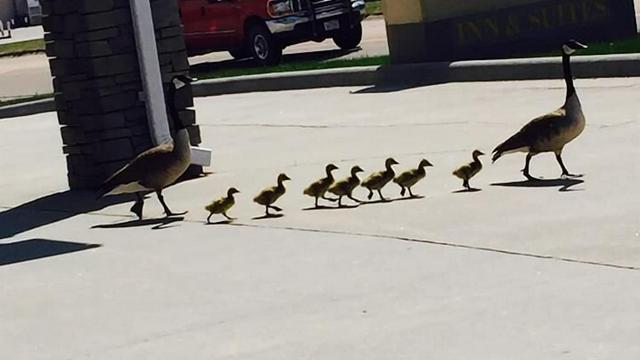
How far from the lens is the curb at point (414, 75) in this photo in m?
17.3

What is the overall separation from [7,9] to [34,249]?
45849mm

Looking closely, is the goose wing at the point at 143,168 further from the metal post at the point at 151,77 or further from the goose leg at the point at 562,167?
the goose leg at the point at 562,167

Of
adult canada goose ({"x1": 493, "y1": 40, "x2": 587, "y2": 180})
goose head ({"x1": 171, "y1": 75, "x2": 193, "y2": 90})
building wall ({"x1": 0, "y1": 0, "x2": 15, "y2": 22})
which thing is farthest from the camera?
building wall ({"x1": 0, "y1": 0, "x2": 15, "y2": 22})

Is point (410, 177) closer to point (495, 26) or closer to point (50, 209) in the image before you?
point (50, 209)

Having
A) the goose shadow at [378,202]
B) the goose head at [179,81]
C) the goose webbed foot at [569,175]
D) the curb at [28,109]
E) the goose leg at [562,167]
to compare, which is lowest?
the goose shadow at [378,202]

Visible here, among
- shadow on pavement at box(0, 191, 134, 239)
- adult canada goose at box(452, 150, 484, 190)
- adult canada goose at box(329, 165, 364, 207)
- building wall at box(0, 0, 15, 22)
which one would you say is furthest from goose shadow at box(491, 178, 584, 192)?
building wall at box(0, 0, 15, 22)

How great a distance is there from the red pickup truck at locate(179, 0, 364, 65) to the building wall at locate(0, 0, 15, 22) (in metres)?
28.7

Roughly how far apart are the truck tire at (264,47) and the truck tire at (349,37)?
120 cm

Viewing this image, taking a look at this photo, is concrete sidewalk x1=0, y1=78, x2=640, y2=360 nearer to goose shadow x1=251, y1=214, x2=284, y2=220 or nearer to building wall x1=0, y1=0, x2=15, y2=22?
goose shadow x1=251, y1=214, x2=284, y2=220

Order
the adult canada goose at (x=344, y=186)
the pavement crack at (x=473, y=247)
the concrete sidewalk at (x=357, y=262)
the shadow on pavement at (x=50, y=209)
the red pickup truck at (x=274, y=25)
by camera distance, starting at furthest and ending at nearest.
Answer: the red pickup truck at (x=274, y=25), the shadow on pavement at (x=50, y=209), the adult canada goose at (x=344, y=186), the pavement crack at (x=473, y=247), the concrete sidewalk at (x=357, y=262)

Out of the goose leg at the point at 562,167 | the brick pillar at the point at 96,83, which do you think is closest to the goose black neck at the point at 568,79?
the goose leg at the point at 562,167

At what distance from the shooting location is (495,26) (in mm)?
20922

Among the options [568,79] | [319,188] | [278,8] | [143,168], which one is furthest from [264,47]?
[319,188]

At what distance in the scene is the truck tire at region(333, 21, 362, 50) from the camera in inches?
1096
